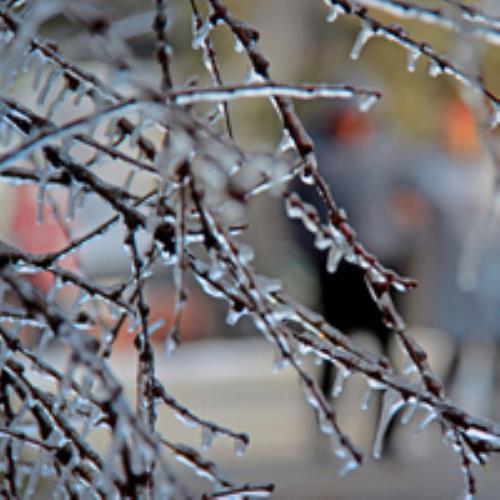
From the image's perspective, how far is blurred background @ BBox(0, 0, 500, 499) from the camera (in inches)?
229

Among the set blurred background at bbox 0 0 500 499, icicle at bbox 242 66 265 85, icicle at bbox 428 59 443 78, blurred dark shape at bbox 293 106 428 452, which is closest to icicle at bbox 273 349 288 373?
icicle at bbox 242 66 265 85

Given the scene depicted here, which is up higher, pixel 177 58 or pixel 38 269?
pixel 177 58

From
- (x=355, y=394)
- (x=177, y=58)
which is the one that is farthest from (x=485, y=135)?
(x=177, y=58)

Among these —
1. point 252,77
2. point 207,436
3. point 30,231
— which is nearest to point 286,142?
point 252,77

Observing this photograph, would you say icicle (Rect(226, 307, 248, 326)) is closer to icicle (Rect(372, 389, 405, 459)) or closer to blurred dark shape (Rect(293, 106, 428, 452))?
icicle (Rect(372, 389, 405, 459))

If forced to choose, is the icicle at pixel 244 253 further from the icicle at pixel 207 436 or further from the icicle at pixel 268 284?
the icicle at pixel 207 436

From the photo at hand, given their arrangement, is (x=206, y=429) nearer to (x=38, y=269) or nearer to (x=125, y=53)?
(x=38, y=269)

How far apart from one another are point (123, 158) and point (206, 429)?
39 cm

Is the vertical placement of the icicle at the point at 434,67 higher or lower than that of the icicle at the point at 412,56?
lower

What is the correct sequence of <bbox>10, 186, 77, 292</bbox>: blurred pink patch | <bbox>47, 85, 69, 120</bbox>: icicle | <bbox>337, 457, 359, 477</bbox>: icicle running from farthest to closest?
<bbox>10, 186, 77, 292</bbox>: blurred pink patch, <bbox>47, 85, 69, 120</bbox>: icicle, <bbox>337, 457, 359, 477</bbox>: icicle

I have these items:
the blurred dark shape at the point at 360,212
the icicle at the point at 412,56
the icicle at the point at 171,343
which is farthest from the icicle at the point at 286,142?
the blurred dark shape at the point at 360,212

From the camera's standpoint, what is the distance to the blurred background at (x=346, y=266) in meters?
5.82

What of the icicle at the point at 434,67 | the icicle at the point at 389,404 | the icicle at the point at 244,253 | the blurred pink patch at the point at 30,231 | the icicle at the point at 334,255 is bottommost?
the icicle at the point at 389,404

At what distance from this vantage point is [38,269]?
4.43 feet
